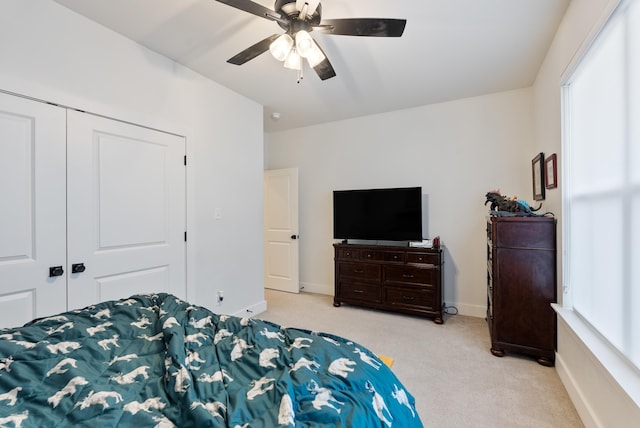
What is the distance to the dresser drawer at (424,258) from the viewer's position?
3279mm

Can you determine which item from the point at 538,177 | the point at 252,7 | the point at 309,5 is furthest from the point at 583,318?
the point at 252,7

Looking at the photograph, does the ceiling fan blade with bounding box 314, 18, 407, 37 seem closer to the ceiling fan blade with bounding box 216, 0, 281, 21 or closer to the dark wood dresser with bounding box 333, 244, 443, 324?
the ceiling fan blade with bounding box 216, 0, 281, 21

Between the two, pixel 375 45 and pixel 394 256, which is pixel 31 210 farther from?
pixel 394 256

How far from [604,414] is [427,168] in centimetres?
278

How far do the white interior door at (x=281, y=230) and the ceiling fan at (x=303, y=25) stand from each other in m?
2.67

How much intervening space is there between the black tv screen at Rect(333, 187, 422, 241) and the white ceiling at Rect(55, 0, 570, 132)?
1.16 m

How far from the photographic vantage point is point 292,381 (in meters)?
0.95

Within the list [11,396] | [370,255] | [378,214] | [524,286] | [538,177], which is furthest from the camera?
[378,214]

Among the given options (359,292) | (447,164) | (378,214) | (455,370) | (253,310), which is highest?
(447,164)

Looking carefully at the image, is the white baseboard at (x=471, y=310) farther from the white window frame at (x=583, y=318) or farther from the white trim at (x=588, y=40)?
the white trim at (x=588, y=40)

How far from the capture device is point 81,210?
80.1 inches

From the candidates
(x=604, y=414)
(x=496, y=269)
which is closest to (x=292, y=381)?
(x=604, y=414)

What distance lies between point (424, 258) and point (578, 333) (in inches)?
64.2

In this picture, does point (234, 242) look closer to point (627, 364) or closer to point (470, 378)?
point (470, 378)
